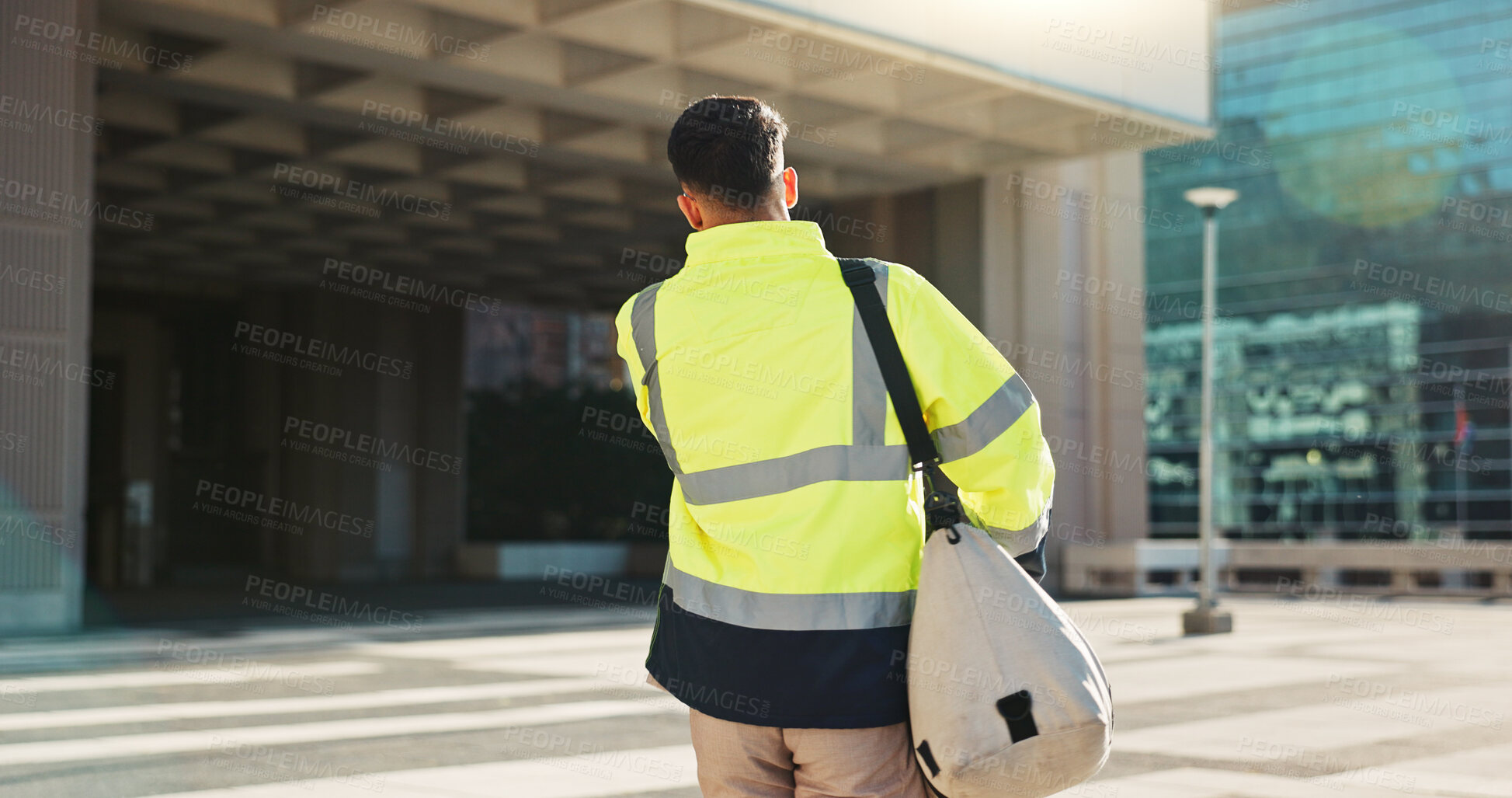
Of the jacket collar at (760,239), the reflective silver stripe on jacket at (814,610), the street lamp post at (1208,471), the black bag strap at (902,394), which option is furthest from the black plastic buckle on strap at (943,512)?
the street lamp post at (1208,471)

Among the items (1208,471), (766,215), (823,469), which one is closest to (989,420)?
(823,469)

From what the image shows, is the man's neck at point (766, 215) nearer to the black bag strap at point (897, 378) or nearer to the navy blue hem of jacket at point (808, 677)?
the black bag strap at point (897, 378)

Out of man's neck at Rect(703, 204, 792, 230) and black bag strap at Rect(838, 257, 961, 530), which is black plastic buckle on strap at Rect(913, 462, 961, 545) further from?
man's neck at Rect(703, 204, 792, 230)

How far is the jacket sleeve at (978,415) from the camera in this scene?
2035 mm

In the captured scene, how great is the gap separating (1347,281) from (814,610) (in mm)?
64424

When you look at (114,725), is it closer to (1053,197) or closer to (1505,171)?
(1053,197)

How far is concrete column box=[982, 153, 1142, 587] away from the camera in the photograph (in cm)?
2366

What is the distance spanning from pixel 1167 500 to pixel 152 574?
4761 centimetres

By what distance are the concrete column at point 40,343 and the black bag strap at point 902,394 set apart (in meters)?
13.7

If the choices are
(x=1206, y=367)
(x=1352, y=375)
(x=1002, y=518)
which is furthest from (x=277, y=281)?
(x=1352, y=375)

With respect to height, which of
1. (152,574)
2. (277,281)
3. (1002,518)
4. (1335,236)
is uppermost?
(1335,236)

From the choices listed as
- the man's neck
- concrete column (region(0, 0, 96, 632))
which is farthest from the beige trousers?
concrete column (region(0, 0, 96, 632))

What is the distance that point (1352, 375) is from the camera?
Answer: 6019 cm

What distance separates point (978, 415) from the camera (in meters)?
2.03
